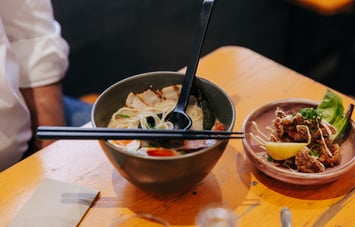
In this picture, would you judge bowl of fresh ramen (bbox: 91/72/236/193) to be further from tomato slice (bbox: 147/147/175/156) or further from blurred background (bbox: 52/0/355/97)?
blurred background (bbox: 52/0/355/97)

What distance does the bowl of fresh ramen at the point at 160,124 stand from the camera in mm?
864

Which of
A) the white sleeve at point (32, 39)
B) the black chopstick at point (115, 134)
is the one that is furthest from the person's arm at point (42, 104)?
the black chopstick at point (115, 134)

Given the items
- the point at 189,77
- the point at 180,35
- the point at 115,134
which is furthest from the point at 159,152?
the point at 180,35

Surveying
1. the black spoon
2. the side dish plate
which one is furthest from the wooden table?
the black spoon

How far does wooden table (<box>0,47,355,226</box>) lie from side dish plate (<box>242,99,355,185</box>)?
0.04m

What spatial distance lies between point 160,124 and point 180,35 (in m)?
1.75

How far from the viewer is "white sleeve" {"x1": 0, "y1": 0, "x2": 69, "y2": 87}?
4.85 feet

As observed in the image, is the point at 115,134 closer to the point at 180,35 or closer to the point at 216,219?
the point at 216,219

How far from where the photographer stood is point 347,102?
48.4 inches

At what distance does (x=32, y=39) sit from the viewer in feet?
4.95

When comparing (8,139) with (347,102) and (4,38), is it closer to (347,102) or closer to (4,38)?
(4,38)

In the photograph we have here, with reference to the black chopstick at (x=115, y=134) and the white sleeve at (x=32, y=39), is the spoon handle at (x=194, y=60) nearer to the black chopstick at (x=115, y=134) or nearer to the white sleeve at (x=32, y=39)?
the black chopstick at (x=115, y=134)

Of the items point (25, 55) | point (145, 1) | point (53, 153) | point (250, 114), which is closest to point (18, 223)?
point (53, 153)

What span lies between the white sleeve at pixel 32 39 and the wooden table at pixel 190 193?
17.7 inches
